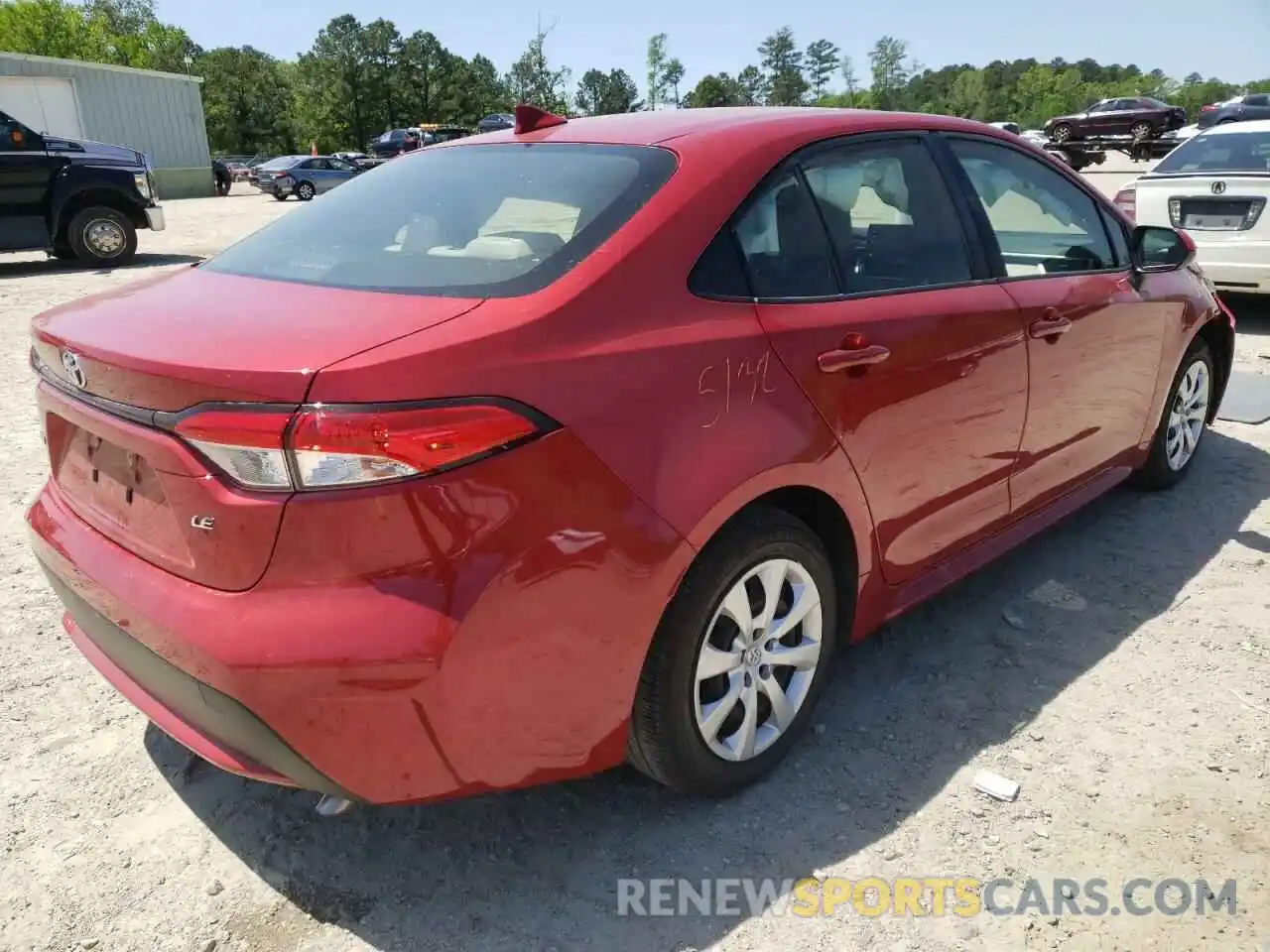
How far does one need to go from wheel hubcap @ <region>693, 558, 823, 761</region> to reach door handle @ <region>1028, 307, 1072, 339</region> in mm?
1260

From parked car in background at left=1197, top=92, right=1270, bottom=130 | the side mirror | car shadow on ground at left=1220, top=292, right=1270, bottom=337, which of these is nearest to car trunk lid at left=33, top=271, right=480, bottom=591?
the side mirror

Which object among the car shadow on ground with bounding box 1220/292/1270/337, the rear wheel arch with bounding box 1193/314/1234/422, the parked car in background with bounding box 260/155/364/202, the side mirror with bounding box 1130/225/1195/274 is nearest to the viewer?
the side mirror with bounding box 1130/225/1195/274

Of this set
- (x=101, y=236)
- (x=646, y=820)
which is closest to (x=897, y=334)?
(x=646, y=820)

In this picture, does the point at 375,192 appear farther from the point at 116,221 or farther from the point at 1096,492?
the point at 116,221

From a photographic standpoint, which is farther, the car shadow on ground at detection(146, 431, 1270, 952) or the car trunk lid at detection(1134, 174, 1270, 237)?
the car trunk lid at detection(1134, 174, 1270, 237)

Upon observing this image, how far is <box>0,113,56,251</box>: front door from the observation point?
11.5 metres

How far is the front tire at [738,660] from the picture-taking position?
218 cm

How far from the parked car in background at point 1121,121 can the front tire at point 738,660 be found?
37.7m

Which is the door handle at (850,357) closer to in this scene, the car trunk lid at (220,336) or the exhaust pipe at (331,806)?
the car trunk lid at (220,336)

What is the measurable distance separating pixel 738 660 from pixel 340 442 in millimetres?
1143

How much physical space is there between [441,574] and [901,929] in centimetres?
129

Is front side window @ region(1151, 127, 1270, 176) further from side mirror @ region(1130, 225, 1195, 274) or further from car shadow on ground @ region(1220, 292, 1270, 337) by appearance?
side mirror @ region(1130, 225, 1195, 274)

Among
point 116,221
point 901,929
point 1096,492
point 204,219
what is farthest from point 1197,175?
point 204,219

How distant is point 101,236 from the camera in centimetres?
1266
